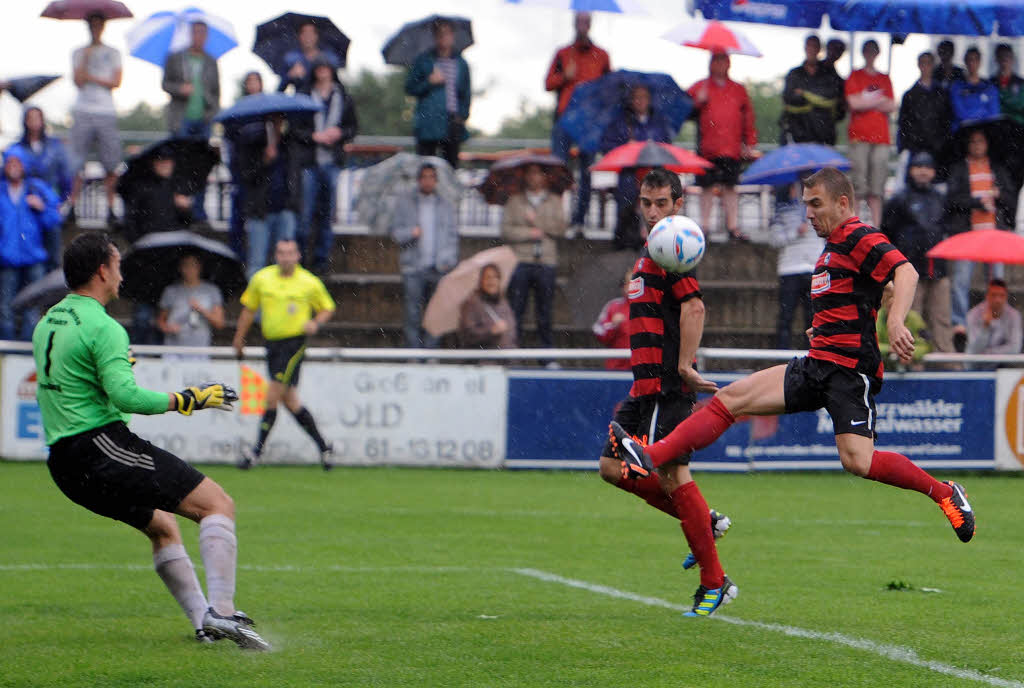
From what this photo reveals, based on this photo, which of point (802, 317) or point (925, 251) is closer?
point (925, 251)

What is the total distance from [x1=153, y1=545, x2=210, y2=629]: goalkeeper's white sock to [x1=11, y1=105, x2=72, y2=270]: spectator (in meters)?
11.4

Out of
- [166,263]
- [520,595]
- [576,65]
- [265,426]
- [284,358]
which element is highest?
[576,65]

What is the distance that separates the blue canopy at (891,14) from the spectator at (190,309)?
20.2 feet

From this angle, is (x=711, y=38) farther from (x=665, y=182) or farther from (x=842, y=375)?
(x=842, y=375)

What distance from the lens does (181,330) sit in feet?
55.0

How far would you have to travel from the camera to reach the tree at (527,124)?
7331 centimetres

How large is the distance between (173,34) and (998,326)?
33.6 feet

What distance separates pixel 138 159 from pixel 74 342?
37.2ft

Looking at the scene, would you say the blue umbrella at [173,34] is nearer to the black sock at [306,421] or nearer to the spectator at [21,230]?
the spectator at [21,230]

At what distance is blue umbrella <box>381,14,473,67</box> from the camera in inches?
712

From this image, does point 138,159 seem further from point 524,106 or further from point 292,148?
point 524,106

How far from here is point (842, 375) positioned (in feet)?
23.4

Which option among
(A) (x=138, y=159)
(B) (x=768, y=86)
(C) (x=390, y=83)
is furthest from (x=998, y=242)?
(B) (x=768, y=86)

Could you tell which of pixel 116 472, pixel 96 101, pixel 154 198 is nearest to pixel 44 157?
pixel 96 101
